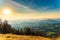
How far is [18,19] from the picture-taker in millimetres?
1894

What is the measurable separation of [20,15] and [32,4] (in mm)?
219

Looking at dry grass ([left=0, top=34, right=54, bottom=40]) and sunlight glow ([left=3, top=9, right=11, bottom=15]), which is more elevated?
sunlight glow ([left=3, top=9, right=11, bottom=15])

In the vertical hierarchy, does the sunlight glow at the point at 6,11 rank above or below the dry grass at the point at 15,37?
above

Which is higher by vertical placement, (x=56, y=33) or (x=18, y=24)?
(x=18, y=24)

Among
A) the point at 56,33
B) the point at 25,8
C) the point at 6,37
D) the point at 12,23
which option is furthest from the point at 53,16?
the point at 6,37

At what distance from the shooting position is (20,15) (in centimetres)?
190

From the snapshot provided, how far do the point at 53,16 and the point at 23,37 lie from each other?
480 mm

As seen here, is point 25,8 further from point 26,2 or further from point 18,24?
point 18,24

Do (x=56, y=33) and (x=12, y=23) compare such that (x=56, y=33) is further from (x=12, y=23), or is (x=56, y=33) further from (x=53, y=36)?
(x=12, y=23)

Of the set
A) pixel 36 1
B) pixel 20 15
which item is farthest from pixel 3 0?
pixel 36 1

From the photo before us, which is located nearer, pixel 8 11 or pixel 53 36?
pixel 53 36

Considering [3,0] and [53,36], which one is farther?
[3,0]

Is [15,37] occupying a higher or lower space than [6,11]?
lower

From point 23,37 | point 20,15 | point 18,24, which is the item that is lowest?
point 23,37
